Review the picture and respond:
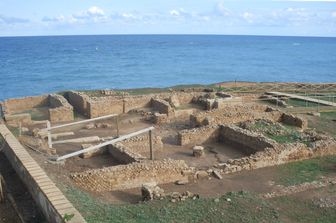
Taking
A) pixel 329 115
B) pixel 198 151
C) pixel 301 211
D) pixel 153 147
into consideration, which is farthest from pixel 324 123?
pixel 301 211

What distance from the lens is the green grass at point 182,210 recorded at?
9570 mm

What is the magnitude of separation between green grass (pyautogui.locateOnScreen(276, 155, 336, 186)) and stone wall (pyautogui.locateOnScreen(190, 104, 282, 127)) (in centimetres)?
606

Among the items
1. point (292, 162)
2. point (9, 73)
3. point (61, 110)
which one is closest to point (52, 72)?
point (9, 73)

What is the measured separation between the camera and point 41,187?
29.5ft

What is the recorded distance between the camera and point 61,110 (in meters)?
24.6

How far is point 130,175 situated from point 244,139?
6.58 meters

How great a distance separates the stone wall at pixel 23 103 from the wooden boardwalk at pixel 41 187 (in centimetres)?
1633

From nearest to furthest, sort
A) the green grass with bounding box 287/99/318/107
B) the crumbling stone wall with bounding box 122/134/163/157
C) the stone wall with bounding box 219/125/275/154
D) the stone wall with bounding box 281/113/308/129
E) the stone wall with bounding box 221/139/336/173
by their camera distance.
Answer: the stone wall with bounding box 221/139/336/173
the stone wall with bounding box 219/125/275/154
the crumbling stone wall with bounding box 122/134/163/157
the stone wall with bounding box 281/113/308/129
the green grass with bounding box 287/99/318/107

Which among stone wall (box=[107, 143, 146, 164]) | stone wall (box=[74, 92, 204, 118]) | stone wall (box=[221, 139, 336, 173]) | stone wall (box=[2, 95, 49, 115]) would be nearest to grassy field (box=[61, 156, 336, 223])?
stone wall (box=[221, 139, 336, 173])

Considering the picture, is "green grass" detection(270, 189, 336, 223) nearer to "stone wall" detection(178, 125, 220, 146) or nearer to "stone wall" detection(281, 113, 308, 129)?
"stone wall" detection(178, 125, 220, 146)

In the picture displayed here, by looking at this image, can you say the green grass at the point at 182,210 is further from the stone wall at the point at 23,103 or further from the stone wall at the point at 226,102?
the stone wall at the point at 23,103

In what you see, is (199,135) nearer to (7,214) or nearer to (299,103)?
(7,214)

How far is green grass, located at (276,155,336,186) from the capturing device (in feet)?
47.7

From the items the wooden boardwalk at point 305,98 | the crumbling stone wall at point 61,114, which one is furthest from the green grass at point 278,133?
the crumbling stone wall at point 61,114
